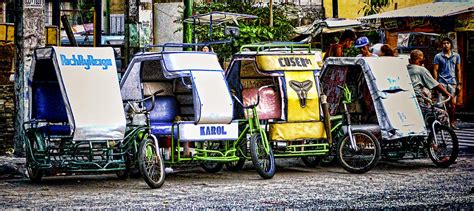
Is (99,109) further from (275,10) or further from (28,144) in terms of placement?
(275,10)

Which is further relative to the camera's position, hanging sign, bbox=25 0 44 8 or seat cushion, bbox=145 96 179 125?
hanging sign, bbox=25 0 44 8

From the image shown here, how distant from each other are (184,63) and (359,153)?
268 cm

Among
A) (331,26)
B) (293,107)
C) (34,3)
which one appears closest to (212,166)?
(293,107)

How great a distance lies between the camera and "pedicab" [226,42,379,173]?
15.9m

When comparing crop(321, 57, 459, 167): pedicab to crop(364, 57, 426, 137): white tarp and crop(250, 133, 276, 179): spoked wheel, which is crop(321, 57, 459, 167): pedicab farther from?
crop(250, 133, 276, 179): spoked wheel

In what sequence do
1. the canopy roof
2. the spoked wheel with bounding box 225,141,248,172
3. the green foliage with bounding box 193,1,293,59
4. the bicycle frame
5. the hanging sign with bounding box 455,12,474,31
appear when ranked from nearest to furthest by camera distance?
the bicycle frame → the spoked wheel with bounding box 225,141,248,172 → the canopy roof → the green foliage with bounding box 193,1,293,59 → the hanging sign with bounding box 455,12,474,31

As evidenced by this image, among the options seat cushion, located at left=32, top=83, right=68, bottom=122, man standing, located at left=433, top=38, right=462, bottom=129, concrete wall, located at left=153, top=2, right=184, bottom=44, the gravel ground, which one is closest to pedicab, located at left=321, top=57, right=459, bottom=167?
the gravel ground

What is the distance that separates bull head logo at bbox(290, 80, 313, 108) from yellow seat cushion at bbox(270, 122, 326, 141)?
0.28 meters

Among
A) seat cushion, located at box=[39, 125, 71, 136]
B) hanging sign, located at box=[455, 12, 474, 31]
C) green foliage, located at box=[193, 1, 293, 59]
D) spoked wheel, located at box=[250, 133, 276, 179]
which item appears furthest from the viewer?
hanging sign, located at box=[455, 12, 474, 31]

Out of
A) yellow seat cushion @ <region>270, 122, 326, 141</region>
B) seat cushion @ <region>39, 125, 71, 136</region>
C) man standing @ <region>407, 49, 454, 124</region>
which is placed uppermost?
man standing @ <region>407, 49, 454, 124</region>

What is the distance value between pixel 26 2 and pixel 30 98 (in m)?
2.56

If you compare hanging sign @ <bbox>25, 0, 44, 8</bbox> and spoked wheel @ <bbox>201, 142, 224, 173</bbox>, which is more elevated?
hanging sign @ <bbox>25, 0, 44, 8</bbox>

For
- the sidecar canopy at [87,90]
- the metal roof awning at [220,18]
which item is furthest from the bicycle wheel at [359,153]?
the metal roof awning at [220,18]

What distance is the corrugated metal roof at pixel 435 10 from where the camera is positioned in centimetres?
2792
